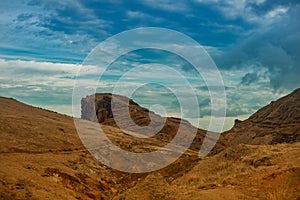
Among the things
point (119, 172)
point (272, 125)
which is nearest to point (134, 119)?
point (119, 172)

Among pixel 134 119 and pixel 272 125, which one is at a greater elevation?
pixel 272 125

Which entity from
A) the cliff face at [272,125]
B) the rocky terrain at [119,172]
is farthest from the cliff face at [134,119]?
the rocky terrain at [119,172]

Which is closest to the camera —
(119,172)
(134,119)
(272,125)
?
(119,172)

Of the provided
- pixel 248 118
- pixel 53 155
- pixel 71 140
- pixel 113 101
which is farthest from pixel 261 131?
pixel 53 155

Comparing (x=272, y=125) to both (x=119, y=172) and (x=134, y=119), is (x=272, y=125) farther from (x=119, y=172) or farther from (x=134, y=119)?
(x=119, y=172)

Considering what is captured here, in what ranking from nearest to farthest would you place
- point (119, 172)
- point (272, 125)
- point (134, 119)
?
point (119, 172) → point (134, 119) → point (272, 125)

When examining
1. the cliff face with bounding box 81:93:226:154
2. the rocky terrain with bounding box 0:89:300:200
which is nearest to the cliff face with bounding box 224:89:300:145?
the cliff face with bounding box 81:93:226:154

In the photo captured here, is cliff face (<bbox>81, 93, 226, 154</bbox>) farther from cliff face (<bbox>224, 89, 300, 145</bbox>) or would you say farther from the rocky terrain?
the rocky terrain

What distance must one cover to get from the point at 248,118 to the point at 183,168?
103 meters

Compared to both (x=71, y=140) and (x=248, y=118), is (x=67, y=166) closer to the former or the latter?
(x=71, y=140)

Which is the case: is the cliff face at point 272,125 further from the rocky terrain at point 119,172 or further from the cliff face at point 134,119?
the rocky terrain at point 119,172

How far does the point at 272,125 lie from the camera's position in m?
110

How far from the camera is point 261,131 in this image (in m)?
110

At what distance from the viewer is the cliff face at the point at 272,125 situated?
99519mm
